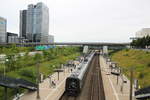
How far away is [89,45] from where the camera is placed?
5502 inches

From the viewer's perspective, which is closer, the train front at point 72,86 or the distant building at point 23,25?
the train front at point 72,86

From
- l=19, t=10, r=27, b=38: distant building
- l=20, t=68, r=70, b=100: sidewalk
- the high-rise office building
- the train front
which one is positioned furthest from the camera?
l=19, t=10, r=27, b=38: distant building

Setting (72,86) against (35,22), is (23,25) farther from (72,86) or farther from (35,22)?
(72,86)

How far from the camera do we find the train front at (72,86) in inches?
925

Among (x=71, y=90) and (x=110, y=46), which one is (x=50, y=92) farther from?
(x=110, y=46)

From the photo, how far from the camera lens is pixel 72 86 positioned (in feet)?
78.5

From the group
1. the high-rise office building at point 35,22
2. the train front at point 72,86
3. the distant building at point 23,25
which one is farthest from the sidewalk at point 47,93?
the distant building at point 23,25

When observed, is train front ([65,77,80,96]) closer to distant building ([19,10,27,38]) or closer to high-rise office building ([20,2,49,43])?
high-rise office building ([20,2,49,43])

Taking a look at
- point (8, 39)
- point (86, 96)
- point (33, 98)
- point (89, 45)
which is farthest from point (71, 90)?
point (8, 39)

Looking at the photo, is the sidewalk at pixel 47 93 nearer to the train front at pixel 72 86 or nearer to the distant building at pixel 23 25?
the train front at pixel 72 86

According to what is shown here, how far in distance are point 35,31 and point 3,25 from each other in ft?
187

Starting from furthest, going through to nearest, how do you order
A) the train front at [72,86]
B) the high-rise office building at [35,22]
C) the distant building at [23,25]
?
the distant building at [23,25] < the high-rise office building at [35,22] < the train front at [72,86]

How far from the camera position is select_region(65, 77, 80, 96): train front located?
2350 cm

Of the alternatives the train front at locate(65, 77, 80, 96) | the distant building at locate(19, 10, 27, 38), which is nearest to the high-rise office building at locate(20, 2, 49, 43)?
the distant building at locate(19, 10, 27, 38)
